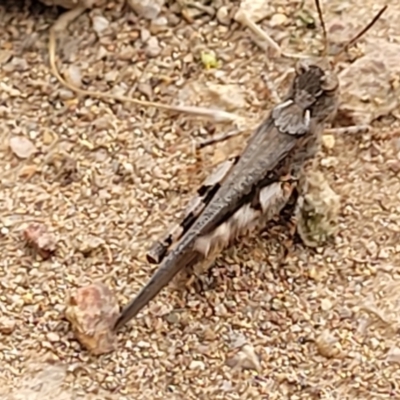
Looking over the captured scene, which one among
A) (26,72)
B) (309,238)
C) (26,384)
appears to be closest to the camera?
(26,384)

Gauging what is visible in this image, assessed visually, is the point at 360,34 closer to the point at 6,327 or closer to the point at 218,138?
the point at 218,138

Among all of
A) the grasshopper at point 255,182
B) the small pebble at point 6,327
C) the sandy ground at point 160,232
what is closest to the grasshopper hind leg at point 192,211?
the grasshopper at point 255,182

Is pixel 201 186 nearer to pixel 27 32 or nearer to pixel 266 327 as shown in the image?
pixel 266 327

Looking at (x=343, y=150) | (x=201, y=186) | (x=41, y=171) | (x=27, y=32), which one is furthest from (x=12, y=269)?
(x=343, y=150)

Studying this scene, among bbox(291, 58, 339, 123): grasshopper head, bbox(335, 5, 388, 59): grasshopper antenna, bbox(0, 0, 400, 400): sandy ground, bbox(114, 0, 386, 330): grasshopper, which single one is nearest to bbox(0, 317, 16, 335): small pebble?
bbox(0, 0, 400, 400): sandy ground

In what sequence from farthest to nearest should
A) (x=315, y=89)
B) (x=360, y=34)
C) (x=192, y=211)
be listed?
(x=360, y=34) → (x=315, y=89) → (x=192, y=211)

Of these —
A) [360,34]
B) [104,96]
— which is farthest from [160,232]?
[360,34]

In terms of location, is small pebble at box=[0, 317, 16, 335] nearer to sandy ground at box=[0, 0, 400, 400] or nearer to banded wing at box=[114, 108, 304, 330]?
sandy ground at box=[0, 0, 400, 400]
